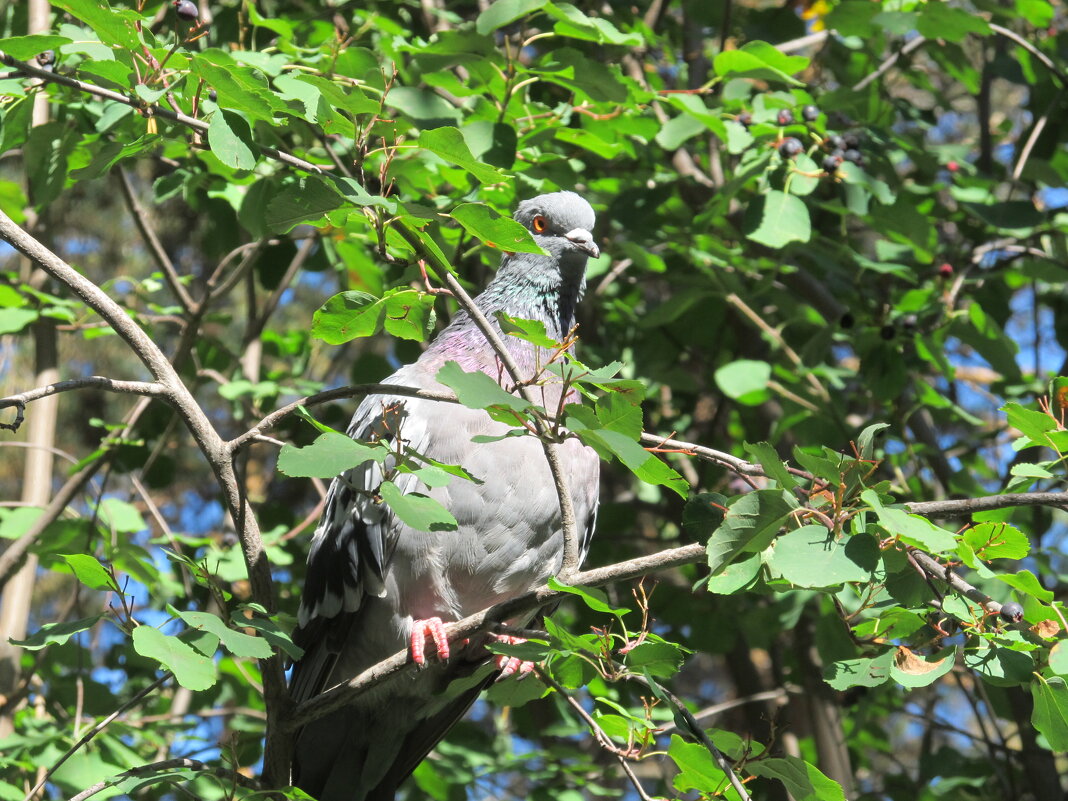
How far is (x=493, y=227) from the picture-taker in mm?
2348

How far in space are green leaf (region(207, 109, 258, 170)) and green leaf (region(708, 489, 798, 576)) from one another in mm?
1223

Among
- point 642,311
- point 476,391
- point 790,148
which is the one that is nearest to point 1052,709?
point 476,391

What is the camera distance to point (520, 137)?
12.1 ft

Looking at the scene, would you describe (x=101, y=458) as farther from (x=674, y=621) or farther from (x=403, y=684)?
(x=674, y=621)

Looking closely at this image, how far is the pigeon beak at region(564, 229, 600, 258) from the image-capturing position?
13.0 ft

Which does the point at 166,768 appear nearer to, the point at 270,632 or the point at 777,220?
the point at 270,632

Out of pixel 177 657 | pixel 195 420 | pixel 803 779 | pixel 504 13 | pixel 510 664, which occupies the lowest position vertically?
pixel 510 664

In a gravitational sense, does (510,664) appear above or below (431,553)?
below

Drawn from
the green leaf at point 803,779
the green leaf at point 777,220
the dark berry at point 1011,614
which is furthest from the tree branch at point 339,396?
the green leaf at point 777,220

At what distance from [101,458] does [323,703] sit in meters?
1.87

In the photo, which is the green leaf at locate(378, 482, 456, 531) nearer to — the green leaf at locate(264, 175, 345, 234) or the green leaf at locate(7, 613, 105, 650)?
the green leaf at locate(264, 175, 345, 234)

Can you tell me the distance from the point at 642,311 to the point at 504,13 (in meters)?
2.94

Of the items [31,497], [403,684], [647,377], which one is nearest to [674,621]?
[647,377]

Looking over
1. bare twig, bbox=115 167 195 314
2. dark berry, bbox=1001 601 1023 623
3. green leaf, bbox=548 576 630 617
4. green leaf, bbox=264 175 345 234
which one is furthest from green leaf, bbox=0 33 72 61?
dark berry, bbox=1001 601 1023 623
